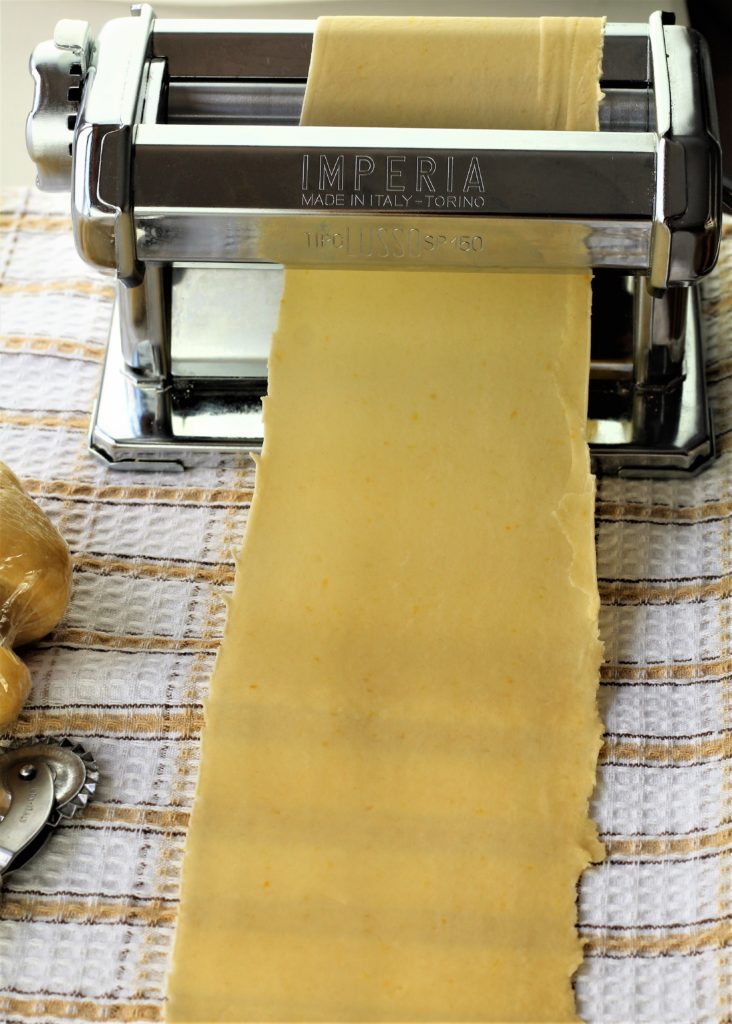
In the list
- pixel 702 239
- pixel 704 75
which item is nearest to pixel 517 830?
pixel 702 239

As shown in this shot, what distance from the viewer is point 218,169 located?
72 cm

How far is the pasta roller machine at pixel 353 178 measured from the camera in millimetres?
711

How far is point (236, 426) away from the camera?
829 mm

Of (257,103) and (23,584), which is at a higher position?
(257,103)

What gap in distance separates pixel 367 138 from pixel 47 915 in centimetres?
48

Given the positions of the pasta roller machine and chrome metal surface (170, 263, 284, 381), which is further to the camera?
chrome metal surface (170, 263, 284, 381)

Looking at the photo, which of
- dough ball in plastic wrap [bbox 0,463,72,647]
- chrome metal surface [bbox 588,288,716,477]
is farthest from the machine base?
dough ball in plastic wrap [bbox 0,463,72,647]

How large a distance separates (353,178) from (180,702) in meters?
0.33

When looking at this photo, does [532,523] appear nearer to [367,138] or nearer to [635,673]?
[635,673]

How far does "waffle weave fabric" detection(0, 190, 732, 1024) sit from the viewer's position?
61cm

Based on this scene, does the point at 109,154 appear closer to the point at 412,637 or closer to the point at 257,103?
the point at 257,103

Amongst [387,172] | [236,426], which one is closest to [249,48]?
[387,172]

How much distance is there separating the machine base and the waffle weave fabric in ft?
0.05

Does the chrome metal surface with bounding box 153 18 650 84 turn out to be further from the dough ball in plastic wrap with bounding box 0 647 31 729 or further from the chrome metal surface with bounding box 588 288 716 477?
the dough ball in plastic wrap with bounding box 0 647 31 729
